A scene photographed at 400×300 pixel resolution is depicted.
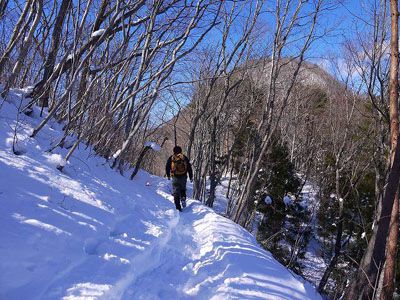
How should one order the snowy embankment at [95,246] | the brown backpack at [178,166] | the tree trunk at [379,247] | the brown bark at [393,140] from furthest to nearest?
the brown backpack at [178,166] < the tree trunk at [379,247] < the brown bark at [393,140] < the snowy embankment at [95,246]

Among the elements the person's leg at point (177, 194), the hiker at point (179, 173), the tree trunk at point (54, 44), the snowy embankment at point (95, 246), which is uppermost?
the tree trunk at point (54, 44)

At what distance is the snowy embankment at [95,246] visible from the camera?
319 centimetres

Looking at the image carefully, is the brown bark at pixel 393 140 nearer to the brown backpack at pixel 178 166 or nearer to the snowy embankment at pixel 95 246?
the snowy embankment at pixel 95 246

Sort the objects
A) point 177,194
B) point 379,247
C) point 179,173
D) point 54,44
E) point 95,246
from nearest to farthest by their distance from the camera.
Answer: point 95,246 → point 379,247 → point 54,44 → point 177,194 → point 179,173

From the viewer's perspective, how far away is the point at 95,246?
4.16 metres

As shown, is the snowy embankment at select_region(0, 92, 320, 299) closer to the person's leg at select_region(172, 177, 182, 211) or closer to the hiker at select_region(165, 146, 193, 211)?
the person's leg at select_region(172, 177, 182, 211)

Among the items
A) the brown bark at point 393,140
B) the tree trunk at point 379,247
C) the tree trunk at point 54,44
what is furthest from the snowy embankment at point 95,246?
the tree trunk at point 379,247

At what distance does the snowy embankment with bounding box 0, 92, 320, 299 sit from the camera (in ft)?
10.5

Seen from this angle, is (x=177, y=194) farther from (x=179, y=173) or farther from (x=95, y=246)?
(x=95, y=246)

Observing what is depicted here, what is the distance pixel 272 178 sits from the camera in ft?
69.5

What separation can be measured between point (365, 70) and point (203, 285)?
474 inches

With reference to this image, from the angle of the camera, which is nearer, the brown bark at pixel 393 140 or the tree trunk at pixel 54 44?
the brown bark at pixel 393 140

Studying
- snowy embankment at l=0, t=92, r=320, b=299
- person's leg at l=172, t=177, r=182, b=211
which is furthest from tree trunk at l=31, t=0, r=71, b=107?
person's leg at l=172, t=177, r=182, b=211

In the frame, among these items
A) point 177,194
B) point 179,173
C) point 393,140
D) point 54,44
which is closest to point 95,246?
point 177,194
